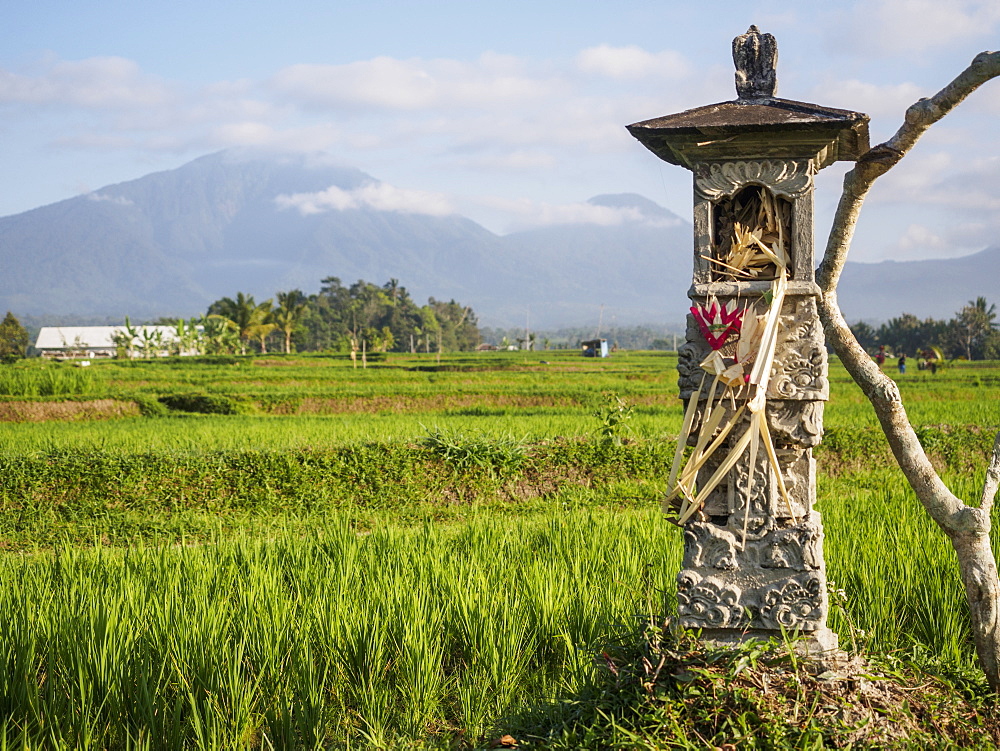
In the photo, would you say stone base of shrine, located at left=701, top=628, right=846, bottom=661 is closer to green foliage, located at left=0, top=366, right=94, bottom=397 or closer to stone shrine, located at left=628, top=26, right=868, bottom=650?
stone shrine, located at left=628, top=26, right=868, bottom=650

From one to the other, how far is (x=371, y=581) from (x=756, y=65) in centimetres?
324

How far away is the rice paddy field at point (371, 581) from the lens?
307cm

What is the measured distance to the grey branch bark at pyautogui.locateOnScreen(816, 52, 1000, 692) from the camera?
2678 millimetres

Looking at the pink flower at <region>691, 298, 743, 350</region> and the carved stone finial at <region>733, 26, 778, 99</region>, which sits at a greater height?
the carved stone finial at <region>733, 26, 778, 99</region>

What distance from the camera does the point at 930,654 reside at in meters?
3.40

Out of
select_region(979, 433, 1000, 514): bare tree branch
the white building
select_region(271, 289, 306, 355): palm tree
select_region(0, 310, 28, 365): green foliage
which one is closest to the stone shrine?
select_region(979, 433, 1000, 514): bare tree branch

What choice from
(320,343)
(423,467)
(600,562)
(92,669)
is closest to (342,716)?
(92,669)

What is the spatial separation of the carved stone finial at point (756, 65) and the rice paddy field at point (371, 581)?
184cm

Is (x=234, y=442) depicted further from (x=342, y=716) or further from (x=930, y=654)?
(x=930, y=654)

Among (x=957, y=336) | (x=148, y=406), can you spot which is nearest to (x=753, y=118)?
(x=148, y=406)

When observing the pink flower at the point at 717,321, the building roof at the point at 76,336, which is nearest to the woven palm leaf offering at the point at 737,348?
the pink flower at the point at 717,321

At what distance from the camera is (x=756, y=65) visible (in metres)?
2.68

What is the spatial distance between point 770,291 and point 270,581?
3023mm

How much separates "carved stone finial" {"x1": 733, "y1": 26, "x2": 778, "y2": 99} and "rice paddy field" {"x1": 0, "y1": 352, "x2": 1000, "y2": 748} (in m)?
1.84
